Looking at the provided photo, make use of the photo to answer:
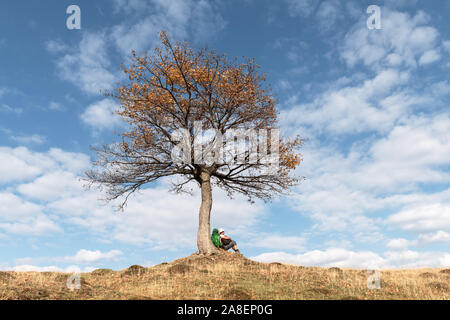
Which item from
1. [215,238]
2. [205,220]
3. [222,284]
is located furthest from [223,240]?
[222,284]

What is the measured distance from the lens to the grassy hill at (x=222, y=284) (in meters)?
15.0

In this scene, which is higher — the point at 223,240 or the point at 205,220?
the point at 205,220

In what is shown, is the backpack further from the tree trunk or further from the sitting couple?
the tree trunk

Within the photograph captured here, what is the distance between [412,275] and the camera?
22750mm

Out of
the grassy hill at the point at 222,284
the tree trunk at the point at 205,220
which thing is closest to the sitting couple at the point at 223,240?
the tree trunk at the point at 205,220

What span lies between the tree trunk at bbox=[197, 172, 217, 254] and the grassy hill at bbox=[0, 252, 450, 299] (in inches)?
38.1

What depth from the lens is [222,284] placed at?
16750 millimetres

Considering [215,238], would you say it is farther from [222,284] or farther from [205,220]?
[222,284]

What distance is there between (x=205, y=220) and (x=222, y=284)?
8229 millimetres

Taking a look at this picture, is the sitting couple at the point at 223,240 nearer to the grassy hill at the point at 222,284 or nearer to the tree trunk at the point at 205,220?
the tree trunk at the point at 205,220

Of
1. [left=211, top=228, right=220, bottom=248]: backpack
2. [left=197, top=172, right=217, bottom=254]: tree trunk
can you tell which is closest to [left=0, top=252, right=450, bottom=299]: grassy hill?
[left=197, top=172, right=217, bottom=254]: tree trunk
